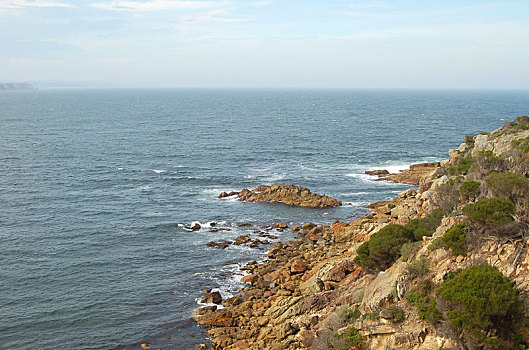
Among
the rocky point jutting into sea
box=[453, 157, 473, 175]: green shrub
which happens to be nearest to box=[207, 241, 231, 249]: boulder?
the rocky point jutting into sea

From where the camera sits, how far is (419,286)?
2888cm

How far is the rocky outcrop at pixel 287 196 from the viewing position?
78.0m

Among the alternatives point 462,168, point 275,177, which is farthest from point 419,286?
point 275,177

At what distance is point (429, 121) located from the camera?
630ft

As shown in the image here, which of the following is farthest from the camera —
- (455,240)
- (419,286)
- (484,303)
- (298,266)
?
(298,266)

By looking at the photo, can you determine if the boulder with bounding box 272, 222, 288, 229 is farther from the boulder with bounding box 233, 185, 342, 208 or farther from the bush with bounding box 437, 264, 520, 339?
the bush with bounding box 437, 264, 520, 339

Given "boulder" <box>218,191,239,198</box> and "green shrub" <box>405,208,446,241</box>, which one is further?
"boulder" <box>218,191,239,198</box>

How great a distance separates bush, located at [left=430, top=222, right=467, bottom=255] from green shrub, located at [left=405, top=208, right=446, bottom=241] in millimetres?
Result: 8639

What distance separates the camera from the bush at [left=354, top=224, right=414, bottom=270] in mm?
39188

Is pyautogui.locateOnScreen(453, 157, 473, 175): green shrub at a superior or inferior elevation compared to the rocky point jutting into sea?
superior

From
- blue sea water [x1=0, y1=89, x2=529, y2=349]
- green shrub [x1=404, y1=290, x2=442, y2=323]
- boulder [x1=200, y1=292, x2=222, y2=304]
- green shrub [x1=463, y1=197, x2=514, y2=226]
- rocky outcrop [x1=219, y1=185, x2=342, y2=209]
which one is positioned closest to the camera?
green shrub [x1=404, y1=290, x2=442, y2=323]

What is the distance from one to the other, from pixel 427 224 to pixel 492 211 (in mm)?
12744

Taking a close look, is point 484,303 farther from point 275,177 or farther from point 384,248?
point 275,177

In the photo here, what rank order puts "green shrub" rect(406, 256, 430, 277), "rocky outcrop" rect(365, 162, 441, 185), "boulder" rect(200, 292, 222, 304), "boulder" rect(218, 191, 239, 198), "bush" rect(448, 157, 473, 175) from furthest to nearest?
"rocky outcrop" rect(365, 162, 441, 185), "boulder" rect(218, 191, 239, 198), "bush" rect(448, 157, 473, 175), "boulder" rect(200, 292, 222, 304), "green shrub" rect(406, 256, 430, 277)
